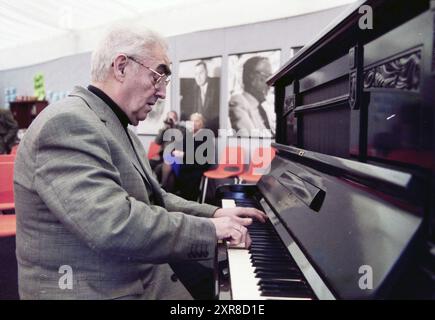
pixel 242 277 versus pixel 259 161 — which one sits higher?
pixel 259 161

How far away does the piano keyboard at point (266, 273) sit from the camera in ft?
3.42

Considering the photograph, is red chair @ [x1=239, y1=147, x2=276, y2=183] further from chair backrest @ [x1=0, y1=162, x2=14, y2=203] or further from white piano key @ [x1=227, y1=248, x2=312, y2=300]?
white piano key @ [x1=227, y1=248, x2=312, y2=300]

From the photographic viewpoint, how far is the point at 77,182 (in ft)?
3.62

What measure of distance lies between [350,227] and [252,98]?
15.9 feet

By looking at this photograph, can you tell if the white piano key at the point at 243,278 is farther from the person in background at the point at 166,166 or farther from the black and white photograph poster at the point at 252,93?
the person in background at the point at 166,166

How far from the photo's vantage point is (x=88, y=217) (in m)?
1.10

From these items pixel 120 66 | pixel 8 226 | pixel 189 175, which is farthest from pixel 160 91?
pixel 189 175

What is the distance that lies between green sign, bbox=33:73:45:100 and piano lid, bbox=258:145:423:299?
394 inches

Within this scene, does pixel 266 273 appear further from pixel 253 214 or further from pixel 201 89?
pixel 201 89

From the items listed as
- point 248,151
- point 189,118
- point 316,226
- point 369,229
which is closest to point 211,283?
point 316,226

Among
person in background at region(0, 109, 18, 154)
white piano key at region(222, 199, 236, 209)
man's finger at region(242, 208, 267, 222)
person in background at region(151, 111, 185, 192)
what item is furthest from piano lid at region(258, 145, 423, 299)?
person in background at region(0, 109, 18, 154)

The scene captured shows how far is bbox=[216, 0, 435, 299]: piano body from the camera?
797mm
